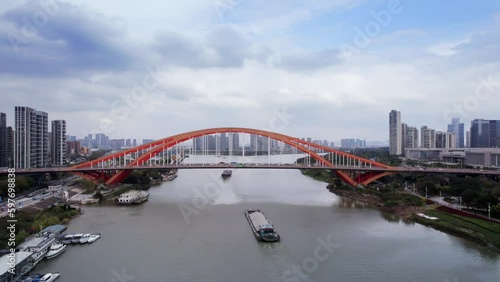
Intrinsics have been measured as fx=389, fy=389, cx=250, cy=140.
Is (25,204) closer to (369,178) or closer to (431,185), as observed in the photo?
(369,178)

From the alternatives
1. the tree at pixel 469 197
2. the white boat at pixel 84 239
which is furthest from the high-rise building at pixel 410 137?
the white boat at pixel 84 239

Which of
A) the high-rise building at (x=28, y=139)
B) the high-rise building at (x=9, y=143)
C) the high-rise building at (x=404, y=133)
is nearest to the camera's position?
the high-rise building at (x=28, y=139)

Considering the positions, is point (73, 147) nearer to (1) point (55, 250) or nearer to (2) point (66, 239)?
(2) point (66, 239)

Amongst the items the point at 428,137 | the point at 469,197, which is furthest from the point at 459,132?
the point at 469,197

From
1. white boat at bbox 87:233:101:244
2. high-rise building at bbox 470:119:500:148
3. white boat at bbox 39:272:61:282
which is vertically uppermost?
high-rise building at bbox 470:119:500:148

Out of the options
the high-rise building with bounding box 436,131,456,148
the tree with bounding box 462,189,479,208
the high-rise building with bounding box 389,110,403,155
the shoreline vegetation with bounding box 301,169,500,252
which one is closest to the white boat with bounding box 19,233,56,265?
the shoreline vegetation with bounding box 301,169,500,252

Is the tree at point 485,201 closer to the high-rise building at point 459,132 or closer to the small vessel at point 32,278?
the small vessel at point 32,278

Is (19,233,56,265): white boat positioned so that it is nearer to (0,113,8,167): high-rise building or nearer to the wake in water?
the wake in water
